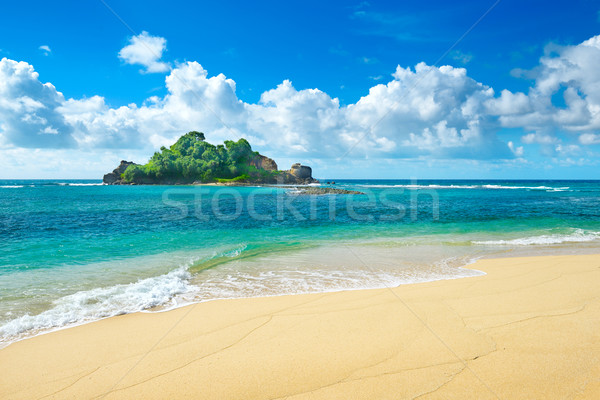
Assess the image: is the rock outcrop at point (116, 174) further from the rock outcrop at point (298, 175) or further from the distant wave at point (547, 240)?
the distant wave at point (547, 240)

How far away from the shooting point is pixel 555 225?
21.3 m

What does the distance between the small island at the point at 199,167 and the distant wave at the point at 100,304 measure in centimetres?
10572

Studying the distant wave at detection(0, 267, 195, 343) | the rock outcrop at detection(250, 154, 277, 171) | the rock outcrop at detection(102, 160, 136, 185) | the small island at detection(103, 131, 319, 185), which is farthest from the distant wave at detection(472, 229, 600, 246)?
the rock outcrop at detection(102, 160, 136, 185)

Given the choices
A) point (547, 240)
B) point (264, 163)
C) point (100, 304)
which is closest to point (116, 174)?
point (264, 163)

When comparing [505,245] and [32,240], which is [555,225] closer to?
[505,245]

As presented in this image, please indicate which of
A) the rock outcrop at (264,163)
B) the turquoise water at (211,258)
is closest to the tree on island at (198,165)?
the rock outcrop at (264,163)

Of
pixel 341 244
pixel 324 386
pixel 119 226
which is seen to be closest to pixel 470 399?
pixel 324 386

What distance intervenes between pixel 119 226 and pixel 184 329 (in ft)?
60.0

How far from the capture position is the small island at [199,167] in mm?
124250

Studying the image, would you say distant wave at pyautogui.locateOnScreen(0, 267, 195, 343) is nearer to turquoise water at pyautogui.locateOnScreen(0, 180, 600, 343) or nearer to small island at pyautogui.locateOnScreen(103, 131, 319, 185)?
turquoise water at pyautogui.locateOnScreen(0, 180, 600, 343)

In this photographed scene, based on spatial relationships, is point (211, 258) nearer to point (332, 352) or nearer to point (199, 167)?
point (332, 352)

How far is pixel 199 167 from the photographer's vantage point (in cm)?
12450

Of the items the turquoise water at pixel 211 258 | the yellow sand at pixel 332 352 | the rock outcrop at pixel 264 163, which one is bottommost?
the turquoise water at pixel 211 258

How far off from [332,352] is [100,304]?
5735mm
